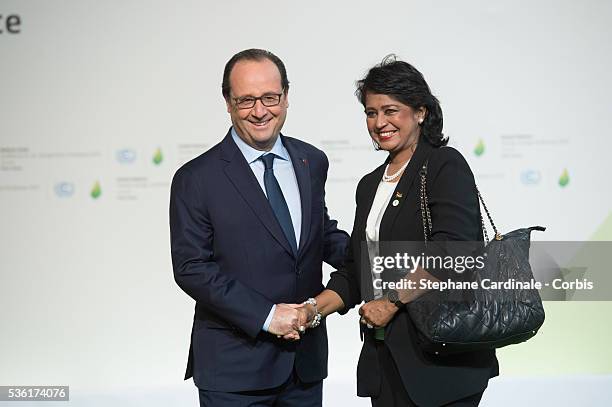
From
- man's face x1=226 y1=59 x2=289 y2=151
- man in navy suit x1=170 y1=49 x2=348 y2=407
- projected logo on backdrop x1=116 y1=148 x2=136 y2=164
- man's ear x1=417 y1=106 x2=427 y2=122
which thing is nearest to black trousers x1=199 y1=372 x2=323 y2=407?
man in navy suit x1=170 y1=49 x2=348 y2=407

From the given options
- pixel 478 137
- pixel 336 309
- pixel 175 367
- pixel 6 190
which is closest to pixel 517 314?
pixel 336 309

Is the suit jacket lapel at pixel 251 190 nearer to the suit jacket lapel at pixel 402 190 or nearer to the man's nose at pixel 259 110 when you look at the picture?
the man's nose at pixel 259 110

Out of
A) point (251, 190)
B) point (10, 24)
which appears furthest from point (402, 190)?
point (10, 24)

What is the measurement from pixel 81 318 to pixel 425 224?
3.47m

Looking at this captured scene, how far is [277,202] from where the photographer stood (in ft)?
8.39

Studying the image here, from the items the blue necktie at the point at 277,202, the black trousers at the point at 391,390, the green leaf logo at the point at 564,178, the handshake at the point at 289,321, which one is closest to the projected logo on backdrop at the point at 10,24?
the blue necktie at the point at 277,202

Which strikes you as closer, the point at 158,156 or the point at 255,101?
the point at 255,101

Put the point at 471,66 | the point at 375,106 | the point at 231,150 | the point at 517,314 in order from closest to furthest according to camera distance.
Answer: the point at 517,314 → the point at 375,106 → the point at 231,150 → the point at 471,66

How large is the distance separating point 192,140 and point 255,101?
260 cm

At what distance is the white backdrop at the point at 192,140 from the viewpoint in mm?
4906

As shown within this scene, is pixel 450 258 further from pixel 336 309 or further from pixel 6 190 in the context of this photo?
pixel 6 190

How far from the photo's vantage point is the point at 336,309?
8.70 feet

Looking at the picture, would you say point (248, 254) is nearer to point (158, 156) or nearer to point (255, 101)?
point (255, 101)

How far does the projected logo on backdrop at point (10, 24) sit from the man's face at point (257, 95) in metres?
3.09
